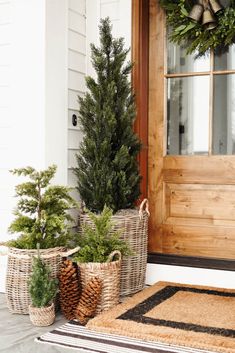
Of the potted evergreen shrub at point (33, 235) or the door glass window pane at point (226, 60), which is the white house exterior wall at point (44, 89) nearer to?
the potted evergreen shrub at point (33, 235)

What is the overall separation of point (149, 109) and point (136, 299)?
1359 millimetres

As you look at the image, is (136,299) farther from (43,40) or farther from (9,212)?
(43,40)

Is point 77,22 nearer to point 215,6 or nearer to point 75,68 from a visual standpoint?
point 75,68

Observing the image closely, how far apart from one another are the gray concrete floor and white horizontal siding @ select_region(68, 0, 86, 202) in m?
0.89

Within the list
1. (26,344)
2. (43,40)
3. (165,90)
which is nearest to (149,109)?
(165,90)

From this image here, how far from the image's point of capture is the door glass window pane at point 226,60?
3376 mm

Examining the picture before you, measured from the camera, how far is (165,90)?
141 inches

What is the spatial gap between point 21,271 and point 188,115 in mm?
1560

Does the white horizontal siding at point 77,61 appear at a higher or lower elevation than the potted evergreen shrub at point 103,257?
higher

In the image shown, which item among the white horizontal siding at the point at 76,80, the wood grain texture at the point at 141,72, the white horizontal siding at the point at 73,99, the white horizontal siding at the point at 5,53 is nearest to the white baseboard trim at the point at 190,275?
the wood grain texture at the point at 141,72

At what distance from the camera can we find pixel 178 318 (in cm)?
266

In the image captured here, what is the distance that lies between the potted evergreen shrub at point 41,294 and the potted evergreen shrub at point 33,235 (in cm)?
13

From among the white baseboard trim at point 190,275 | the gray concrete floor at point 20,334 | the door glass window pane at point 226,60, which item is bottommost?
the gray concrete floor at point 20,334

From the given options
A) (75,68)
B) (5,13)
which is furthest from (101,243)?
(5,13)
